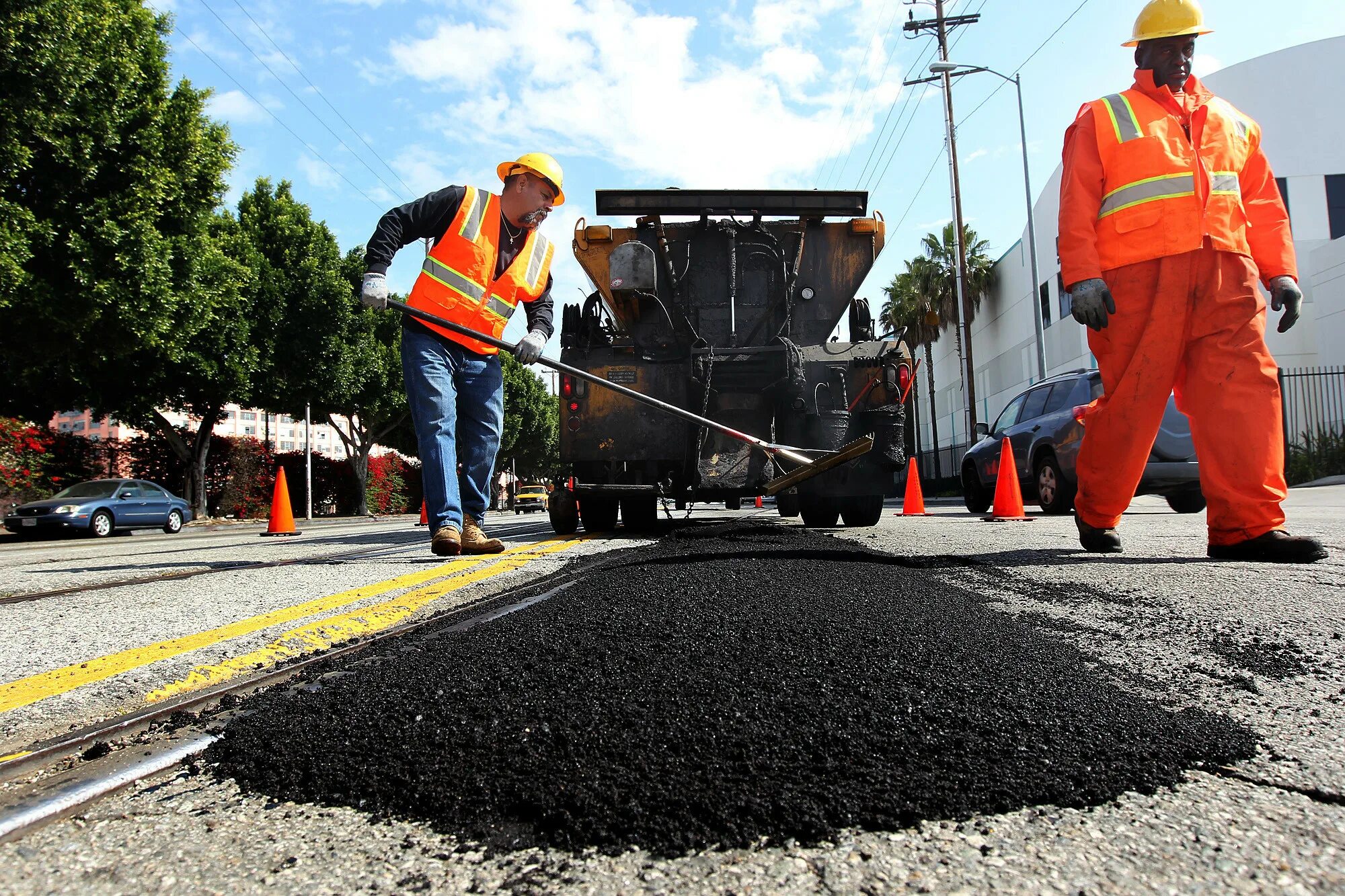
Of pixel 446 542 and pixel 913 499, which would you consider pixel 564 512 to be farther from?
pixel 913 499

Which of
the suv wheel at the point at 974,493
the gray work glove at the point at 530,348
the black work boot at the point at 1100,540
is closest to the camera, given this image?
the black work boot at the point at 1100,540

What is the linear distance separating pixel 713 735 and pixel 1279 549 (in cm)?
341

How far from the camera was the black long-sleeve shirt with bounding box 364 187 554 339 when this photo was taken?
4781mm

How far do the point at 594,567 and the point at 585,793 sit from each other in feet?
9.45

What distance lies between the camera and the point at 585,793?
3.58ft

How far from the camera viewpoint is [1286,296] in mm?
3799

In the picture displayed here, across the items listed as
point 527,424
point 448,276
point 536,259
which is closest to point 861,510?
point 536,259

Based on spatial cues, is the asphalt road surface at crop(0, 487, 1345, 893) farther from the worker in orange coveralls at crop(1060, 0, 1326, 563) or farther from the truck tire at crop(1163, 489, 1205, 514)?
the truck tire at crop(1163, 489, 1205, 514)

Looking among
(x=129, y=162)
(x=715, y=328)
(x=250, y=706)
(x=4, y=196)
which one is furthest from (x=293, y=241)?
(x=250, y=706)

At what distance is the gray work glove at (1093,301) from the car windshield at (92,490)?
17458 mm

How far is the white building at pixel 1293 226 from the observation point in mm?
21312

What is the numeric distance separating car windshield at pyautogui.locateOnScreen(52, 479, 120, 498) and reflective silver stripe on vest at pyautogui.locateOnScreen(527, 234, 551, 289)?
14.3 meters

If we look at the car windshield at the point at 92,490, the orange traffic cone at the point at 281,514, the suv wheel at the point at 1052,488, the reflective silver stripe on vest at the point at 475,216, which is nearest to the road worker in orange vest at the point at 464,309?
the reflective silver stripe on vest at the point at 475,216

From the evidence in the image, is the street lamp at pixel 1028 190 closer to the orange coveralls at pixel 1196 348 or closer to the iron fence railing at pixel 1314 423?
the iron fence railing at pixel 1314 423
